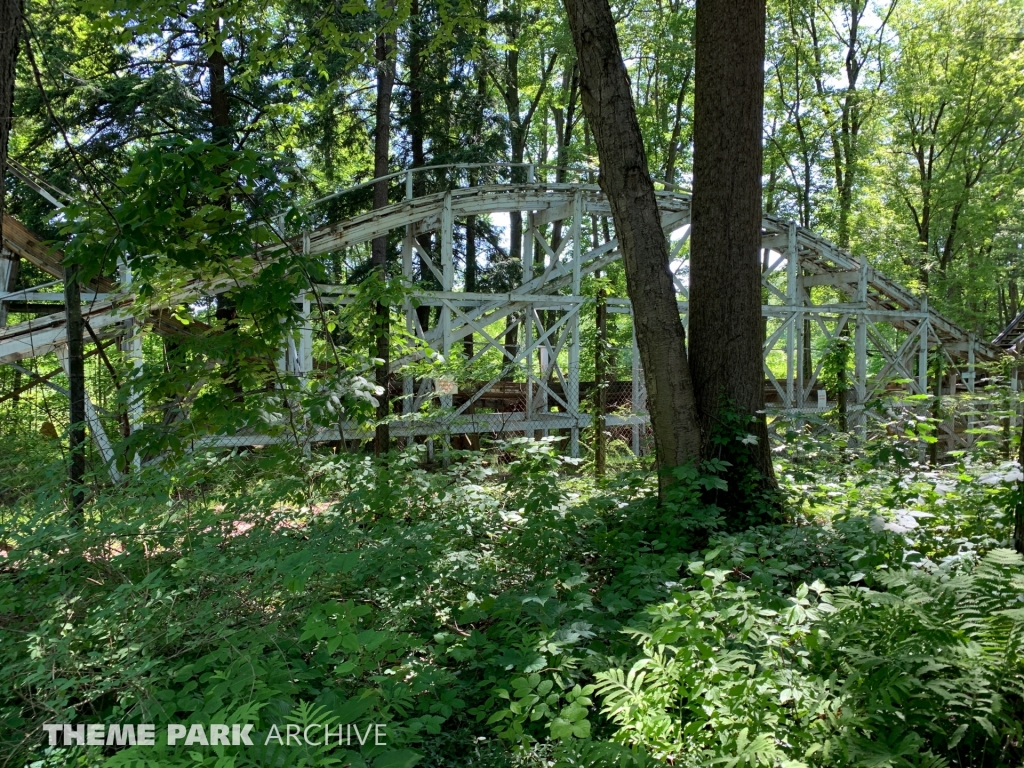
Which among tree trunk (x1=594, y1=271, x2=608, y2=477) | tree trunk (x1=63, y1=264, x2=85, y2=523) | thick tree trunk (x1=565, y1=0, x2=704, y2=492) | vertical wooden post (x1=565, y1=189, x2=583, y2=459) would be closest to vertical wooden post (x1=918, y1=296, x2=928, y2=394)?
vertical wooden post (x1=565, y1=189, x2=583, y2=459)

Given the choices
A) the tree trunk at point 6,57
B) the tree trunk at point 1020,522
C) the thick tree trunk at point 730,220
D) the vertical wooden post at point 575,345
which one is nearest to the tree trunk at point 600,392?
the thick tree trunk at point 730,220

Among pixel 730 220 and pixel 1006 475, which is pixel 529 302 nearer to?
pixel 730 220

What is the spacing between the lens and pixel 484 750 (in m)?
2.70

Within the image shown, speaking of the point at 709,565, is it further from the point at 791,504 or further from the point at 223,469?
the point at 223,469

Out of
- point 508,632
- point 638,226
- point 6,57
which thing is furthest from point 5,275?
point 508,632

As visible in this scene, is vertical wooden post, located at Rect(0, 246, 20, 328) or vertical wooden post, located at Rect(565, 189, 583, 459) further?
vertical wooden post, located at Rect(565, 189, 583, 459)

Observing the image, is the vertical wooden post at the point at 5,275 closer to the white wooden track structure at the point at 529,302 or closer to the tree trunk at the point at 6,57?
the white wooden track structure at the point at 529,302

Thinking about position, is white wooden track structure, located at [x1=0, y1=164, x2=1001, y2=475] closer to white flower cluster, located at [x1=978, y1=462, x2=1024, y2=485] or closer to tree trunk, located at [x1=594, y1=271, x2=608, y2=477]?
tree trunk, located at [x1=594, y1=271, x2=608, y2=477]

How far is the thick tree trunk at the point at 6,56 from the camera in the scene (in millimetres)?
3480

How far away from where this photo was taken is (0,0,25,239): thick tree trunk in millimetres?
3480

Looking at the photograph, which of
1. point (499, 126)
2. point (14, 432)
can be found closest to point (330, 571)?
point (14, 432)

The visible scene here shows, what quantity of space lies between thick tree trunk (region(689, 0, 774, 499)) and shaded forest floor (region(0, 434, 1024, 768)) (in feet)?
3.28

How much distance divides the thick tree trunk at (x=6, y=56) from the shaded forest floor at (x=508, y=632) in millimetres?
1949

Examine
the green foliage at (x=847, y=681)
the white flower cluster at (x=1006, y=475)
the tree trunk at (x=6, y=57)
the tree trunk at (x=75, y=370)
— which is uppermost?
the tree trunk at (x=6, y=57)
